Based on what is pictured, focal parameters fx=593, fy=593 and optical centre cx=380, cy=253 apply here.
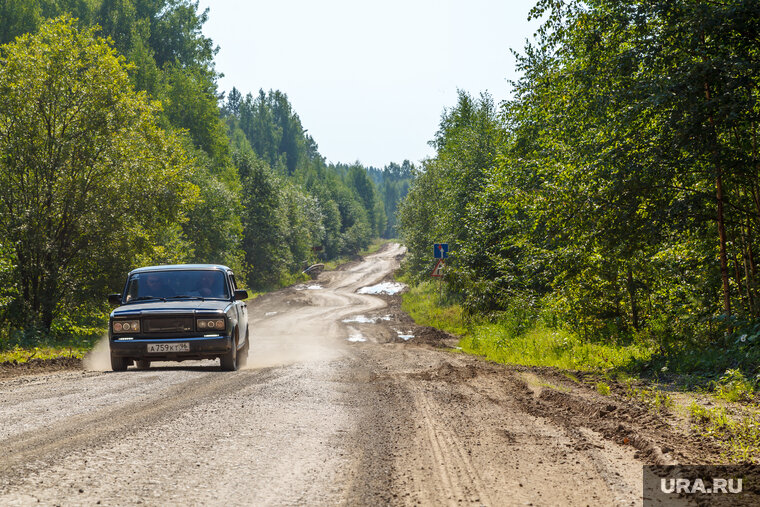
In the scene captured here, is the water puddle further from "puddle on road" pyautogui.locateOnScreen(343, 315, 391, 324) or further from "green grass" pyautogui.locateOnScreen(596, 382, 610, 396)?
"green grass" pyautogui.locateOnScreen(596, 382, 610, 396)

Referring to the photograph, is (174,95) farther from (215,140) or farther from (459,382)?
(459,382)

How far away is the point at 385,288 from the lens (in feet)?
166

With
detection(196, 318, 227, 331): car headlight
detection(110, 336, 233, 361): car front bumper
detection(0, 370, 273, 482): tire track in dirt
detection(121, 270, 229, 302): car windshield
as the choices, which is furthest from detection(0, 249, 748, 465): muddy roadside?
detection(0, 370, 273, 482): tire track in dirt

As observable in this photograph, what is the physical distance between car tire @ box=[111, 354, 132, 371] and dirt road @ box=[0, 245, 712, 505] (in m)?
0.53

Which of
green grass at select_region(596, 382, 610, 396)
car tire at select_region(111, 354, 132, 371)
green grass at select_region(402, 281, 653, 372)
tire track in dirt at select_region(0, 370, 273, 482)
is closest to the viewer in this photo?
tire track in dirt at select_region(0, 370, 273, 482)

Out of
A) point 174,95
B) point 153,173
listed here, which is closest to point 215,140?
point 174,95

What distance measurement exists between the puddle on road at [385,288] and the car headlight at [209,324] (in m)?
36.0

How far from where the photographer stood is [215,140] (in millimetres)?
50844

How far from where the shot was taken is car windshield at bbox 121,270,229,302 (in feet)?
37.6

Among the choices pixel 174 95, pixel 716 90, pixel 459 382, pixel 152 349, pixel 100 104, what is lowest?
pixel 459 382

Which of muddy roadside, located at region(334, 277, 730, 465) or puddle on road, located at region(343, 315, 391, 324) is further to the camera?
puddle on road, located at region(343, 315, 391, 324)

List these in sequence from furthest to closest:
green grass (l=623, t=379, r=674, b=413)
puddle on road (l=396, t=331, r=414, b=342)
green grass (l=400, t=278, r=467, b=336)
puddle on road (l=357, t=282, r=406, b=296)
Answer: puddle on road (l=357, t=282, r=406, b=296) < green grass (l=400, t=278, r=467, b=336) < puddle on road (l=396, t=331, r=414, b=342) < green grass (l=623, t=379, r=674, b=413)

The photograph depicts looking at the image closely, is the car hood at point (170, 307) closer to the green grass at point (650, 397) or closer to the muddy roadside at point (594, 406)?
the muddy roadside at point (594, 406)

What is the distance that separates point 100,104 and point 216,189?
21721 millimetres
